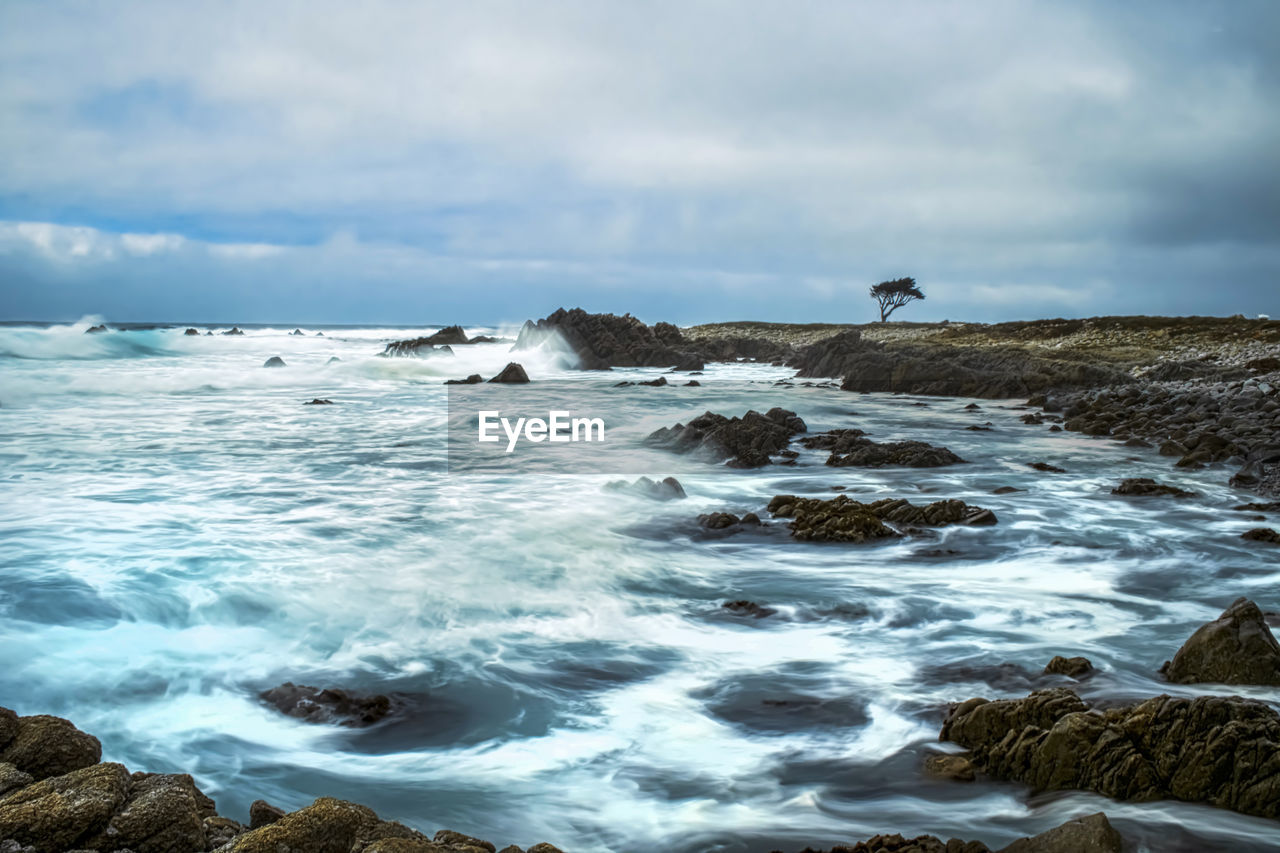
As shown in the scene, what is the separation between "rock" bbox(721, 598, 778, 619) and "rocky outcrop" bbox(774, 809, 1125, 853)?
3.27 m

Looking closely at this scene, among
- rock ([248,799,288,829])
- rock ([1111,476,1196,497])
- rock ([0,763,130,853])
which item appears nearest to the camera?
rock ([0,763,130,853])

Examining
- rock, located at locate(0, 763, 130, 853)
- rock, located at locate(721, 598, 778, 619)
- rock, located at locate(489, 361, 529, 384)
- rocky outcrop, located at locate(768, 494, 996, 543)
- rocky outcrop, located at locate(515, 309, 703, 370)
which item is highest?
rocky outcrop, located at locate(515, 309, 703, 370)

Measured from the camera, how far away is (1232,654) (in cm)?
456

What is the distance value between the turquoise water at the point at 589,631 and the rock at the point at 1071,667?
12 cm

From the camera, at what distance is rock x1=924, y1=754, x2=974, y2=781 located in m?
3.78

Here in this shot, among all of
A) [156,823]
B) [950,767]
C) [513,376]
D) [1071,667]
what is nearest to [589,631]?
[950,767]

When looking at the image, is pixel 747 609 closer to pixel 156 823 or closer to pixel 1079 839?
pixel 1079 839

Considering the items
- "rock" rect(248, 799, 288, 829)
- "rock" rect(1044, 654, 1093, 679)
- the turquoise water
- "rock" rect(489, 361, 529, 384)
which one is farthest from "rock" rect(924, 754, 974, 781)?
"rock" rect(489, 361, 529, 384)

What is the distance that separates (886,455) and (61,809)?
11707 mm

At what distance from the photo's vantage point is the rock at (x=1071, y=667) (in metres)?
4.89

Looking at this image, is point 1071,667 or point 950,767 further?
point 1071,667

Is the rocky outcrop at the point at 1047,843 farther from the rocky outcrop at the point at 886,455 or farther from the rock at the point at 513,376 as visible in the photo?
the rock at the point at 513,376

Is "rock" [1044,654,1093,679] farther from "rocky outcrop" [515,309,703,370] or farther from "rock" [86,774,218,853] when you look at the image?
"rocky outcrop" [515,309,703,370]

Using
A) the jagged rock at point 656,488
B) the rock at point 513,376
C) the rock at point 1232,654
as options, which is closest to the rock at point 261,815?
the rock at point 1232,654
